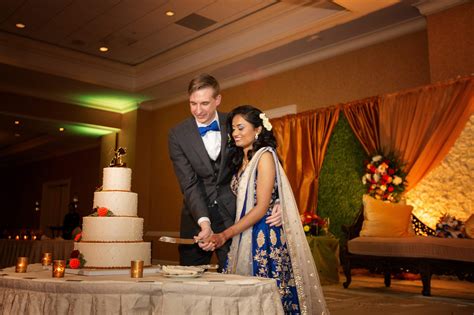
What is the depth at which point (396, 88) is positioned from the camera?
712cm

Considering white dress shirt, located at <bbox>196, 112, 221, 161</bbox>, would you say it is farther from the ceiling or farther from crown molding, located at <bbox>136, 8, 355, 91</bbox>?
crown molding, located at <bbox>136, 8, 355, 91</bbox>

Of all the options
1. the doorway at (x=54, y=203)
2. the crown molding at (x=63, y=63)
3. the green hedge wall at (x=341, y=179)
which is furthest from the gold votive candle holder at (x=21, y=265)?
the doorway at (x=54, y=203)

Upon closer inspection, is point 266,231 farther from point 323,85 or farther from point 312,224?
point 323,85

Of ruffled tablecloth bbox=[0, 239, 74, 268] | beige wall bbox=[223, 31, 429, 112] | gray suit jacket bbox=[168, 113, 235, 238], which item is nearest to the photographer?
gray suit jacket bbox=[168, 113, 235, 238]

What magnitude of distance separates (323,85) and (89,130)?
698cm

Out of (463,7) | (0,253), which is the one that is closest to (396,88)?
(463,7)

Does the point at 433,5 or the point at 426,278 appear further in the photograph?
the point at 433,5

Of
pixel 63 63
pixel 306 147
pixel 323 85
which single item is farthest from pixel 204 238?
pixel 63 63

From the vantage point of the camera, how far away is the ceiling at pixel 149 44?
7.31 metres

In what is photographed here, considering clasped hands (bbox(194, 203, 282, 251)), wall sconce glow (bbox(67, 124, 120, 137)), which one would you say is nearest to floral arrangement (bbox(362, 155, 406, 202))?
clasped hands (bbox(194, 203, 282, 251))

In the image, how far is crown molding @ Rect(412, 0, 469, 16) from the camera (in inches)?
241

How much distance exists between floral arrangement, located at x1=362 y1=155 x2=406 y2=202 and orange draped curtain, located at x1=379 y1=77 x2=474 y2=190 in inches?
4.7

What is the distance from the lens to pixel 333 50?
7.95 m

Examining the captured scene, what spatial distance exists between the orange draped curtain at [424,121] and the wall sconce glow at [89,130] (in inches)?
296
